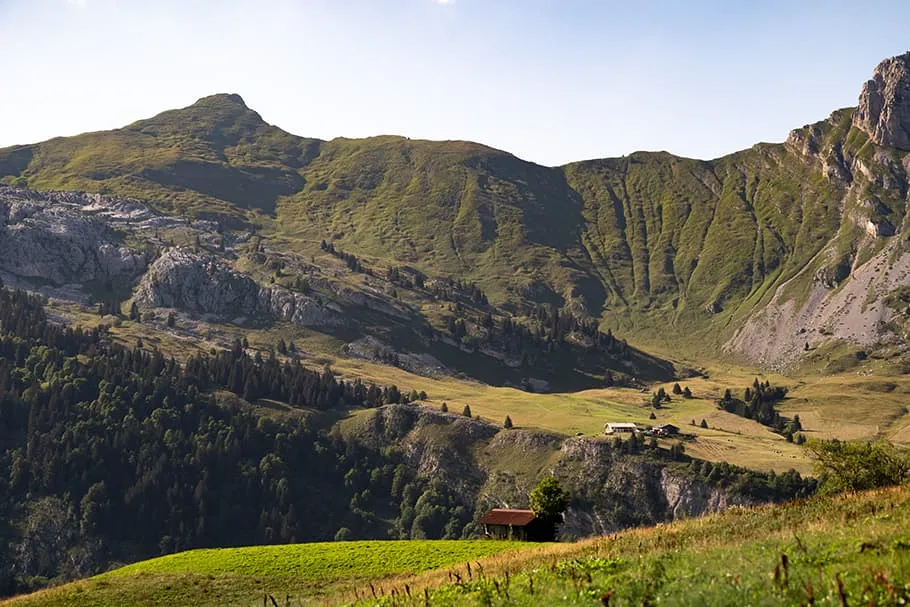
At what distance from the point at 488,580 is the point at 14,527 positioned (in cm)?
17744

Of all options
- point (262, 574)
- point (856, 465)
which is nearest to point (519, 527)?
point (856, 465)

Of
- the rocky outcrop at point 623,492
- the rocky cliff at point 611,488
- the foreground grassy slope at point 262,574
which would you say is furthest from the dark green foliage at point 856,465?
the rocky outcrop at point 623,492

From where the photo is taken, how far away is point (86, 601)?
47.0 meters

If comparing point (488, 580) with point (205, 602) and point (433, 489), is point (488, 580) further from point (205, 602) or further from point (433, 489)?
point (433, 489)

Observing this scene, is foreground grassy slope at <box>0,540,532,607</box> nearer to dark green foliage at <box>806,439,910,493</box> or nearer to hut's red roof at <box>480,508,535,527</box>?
hut's red roof at <box>480,508,535,527</box>

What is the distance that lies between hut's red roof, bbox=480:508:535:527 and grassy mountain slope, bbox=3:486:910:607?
43.8 m

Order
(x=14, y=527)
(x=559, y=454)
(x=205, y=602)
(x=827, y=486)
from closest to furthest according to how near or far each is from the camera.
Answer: (x=205, y=602)
(x=827, y=486)
(x=14, y=527)
(x=559, y=454)

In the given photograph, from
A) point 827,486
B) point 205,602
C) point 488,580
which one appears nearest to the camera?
point 488,580

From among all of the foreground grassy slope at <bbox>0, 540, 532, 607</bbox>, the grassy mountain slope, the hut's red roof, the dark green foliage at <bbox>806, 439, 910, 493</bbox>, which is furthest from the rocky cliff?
the grassy mountain slope

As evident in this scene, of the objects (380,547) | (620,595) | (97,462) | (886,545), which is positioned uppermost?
(886,545)

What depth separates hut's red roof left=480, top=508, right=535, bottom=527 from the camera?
9212 cm

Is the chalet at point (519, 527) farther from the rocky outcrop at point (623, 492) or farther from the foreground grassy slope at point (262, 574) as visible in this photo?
the rocky outcrop at point (623, 492)

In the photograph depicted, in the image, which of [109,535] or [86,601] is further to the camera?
[109,535]

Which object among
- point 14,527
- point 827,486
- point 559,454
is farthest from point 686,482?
point 14,527
